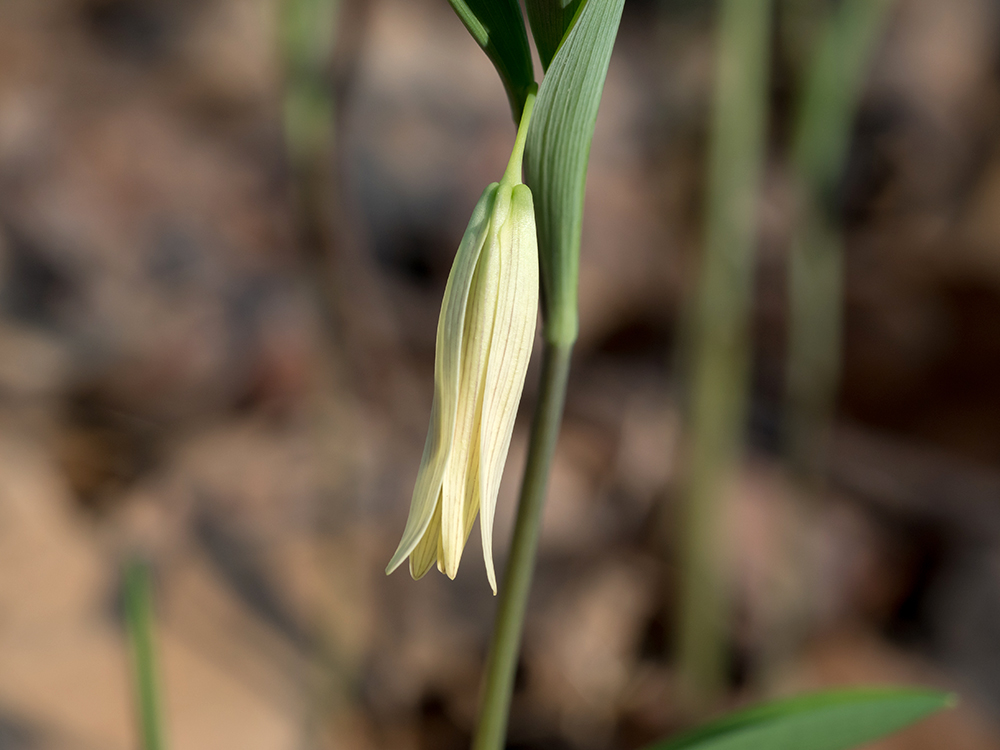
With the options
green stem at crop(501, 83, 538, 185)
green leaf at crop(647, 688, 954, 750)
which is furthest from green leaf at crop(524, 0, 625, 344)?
green leaf at crop(647, 688, 954, 750)

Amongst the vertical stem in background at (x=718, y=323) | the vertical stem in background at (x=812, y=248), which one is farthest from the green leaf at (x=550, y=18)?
the vertical stem in background at (x=812, y=248)

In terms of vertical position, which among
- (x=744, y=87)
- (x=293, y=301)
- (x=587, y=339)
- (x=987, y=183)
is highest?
(x=744, y=87)

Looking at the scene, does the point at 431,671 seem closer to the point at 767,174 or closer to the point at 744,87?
the point at 744,87

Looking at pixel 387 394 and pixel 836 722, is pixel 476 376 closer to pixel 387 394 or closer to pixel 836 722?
pixel 836 722

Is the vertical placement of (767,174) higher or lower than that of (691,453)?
higher

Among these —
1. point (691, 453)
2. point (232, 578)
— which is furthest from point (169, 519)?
point (691, 453)

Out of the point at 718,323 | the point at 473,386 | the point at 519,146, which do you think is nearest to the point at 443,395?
the point at 473,386

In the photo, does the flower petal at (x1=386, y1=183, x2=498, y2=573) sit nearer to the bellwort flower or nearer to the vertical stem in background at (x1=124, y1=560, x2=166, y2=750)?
the bellwort flower
